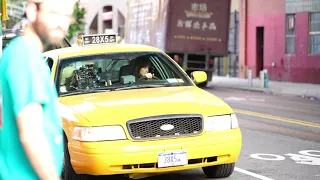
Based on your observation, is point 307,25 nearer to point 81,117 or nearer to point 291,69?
point 291,69

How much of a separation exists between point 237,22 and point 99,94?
2943cm

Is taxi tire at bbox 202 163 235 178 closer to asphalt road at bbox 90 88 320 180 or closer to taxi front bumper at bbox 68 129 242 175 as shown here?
asphalt road at bbox 90 88 320 180

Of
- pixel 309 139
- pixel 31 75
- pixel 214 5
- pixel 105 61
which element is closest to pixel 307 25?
pixel 214 5

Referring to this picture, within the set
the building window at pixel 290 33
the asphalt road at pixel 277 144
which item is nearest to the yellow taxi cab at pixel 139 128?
the asphalt road at pixel 277 144

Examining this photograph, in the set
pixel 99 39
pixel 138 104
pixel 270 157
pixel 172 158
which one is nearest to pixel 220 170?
pixel 172 158

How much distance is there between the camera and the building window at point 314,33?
30000 mm

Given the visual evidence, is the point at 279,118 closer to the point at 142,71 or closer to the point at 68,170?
the point at 142,71

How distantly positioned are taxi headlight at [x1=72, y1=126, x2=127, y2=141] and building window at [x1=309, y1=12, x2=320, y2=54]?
23.9 meters

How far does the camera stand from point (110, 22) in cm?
5984

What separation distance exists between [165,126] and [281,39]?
25.7 metres

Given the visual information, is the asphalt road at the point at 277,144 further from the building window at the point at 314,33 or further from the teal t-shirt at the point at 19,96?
the building window at the point at 314,33

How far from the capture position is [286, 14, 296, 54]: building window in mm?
31484

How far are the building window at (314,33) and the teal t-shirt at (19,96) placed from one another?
27771mm

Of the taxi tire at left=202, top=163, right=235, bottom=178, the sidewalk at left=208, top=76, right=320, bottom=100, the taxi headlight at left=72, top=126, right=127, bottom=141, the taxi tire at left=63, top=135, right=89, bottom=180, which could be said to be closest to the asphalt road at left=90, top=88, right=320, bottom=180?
the taxi tire at left=202, top=163, right=235, bottom=178
